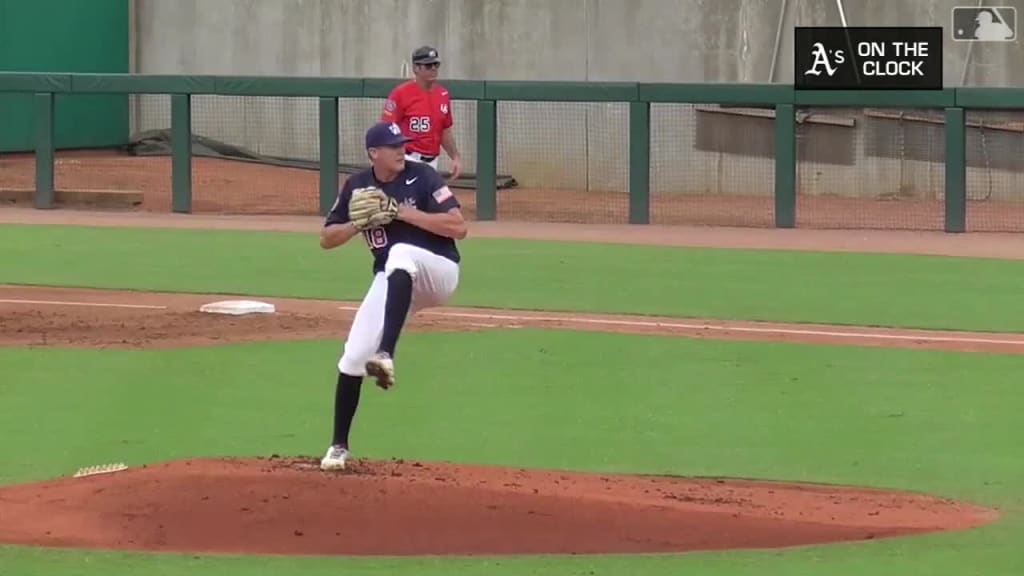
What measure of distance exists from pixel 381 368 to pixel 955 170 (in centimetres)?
1502

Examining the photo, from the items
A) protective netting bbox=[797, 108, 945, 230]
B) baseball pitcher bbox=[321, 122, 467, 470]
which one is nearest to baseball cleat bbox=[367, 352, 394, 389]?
baseball pitcher bbox=[321, 122, 467, 470]

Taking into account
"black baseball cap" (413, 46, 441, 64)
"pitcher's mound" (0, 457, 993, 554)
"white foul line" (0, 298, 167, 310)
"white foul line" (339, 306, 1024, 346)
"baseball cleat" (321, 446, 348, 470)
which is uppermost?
"black baseball cap" (413, 46, 441, 64)

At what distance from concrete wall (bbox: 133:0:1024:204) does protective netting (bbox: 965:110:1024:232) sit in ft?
0.70

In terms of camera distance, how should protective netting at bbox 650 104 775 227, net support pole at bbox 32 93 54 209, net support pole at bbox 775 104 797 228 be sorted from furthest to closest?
protective netting at bbox 650 104 775 227, net support pole at bbox 32 93 54 209, net support pole at bbox 775 104 797 228

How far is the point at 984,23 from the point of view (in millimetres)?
25922

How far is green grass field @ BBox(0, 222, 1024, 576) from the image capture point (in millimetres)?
6316

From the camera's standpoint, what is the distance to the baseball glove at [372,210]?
295 inches

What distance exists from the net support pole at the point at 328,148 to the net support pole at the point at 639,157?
3933 millimetres

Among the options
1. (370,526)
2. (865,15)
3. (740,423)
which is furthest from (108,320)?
(865,15)

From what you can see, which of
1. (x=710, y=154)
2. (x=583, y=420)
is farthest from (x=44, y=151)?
(x=583, y=420)

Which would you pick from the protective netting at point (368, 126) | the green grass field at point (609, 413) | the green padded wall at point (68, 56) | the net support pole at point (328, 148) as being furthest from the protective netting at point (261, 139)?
the green grass field at point (609, 413)

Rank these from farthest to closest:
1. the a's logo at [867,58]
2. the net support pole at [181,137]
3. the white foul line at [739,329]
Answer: the net support pole at [181,137] < the a's logo at [867,58] < the white foul line at [739,329]

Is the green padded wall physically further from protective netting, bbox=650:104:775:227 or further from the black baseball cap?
the black baseball cap

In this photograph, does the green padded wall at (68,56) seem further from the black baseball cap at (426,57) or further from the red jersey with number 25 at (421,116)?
the black baseball cap at (426,57)
